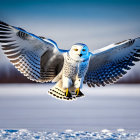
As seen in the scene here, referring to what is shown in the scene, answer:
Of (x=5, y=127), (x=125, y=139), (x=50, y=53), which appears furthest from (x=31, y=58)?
(x=125, y=139)

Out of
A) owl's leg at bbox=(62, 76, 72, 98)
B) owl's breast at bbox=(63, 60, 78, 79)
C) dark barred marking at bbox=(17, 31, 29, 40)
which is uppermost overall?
dark barred marking at bbox=(17, 31, 29, 40)

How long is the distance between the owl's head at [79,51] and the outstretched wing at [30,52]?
303mm

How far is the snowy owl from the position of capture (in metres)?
5.00

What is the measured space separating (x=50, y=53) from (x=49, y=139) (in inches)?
58.7

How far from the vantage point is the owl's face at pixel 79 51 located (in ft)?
16.1

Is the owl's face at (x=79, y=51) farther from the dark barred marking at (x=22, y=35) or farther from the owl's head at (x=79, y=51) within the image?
the dark barred marking at (x=22, y=35)

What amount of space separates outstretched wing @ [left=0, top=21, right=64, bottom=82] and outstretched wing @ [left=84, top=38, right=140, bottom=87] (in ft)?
2.22

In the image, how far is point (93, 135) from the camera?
4641 millimetres

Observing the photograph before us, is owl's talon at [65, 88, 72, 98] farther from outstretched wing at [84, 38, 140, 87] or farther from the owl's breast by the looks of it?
outstretched wing at [84, 38, 140, 87]

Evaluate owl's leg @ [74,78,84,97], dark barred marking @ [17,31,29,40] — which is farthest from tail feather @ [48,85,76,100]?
dark barred marking @ [17,31,29,40]

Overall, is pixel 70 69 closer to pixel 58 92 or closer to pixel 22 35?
pixel 58 92

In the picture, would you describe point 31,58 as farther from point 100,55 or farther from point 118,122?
point 118,122

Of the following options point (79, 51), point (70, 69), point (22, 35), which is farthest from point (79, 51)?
point (22, 35)

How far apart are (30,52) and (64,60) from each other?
1.78ft
